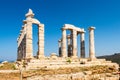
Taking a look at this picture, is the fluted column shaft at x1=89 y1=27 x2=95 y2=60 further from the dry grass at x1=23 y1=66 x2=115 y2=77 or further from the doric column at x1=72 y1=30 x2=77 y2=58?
the dry grass at x1=23 y1=66 x2=115 y2=77

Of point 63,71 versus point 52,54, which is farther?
point 52,54

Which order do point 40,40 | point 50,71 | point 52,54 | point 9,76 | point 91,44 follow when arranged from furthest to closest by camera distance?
point 91,44
point 52,54
point 40,40
point 50,71
point 9,76

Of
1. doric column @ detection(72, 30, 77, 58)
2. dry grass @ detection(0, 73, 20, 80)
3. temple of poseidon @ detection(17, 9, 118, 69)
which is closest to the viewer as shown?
dry grass @ detection(0, 73, 20, 80)

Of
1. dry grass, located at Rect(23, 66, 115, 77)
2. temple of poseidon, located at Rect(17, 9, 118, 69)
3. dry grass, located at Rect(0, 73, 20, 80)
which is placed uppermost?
temple of poseidon, located at Rect(17, 9, 118, 69)

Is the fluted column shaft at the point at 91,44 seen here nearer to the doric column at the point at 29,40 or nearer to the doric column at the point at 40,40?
the doric column at the point at 40,40

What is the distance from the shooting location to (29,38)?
41.0 m

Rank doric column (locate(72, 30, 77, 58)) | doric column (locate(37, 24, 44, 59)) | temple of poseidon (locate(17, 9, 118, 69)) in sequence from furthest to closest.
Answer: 1. doric column (locate(72, 30, 77, 58))
2. doric column (locate(37, 24, 44, 59))
3. temple of poseidon (locate(17, 9, 118, 69))

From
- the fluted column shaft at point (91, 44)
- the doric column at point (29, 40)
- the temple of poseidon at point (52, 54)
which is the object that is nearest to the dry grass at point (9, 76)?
the temple of poseidon at point (52, 54)

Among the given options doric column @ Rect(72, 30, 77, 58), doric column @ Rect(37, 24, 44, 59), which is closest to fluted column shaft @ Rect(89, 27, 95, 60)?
doric column @ Rect(72, 30, 77, 58)

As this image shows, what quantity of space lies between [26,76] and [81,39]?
23982mm

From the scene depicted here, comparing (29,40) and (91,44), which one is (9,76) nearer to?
(29,40)

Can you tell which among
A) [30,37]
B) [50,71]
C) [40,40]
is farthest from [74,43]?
[50,71]

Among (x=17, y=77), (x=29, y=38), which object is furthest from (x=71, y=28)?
(x=17, y=77)

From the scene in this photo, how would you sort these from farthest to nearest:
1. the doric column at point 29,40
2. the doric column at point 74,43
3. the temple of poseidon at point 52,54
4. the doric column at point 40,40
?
the doric column at point 74,43
the doric column at point 40,40
the doric column at point 29,40
the temple of poseidon at point 52,54
